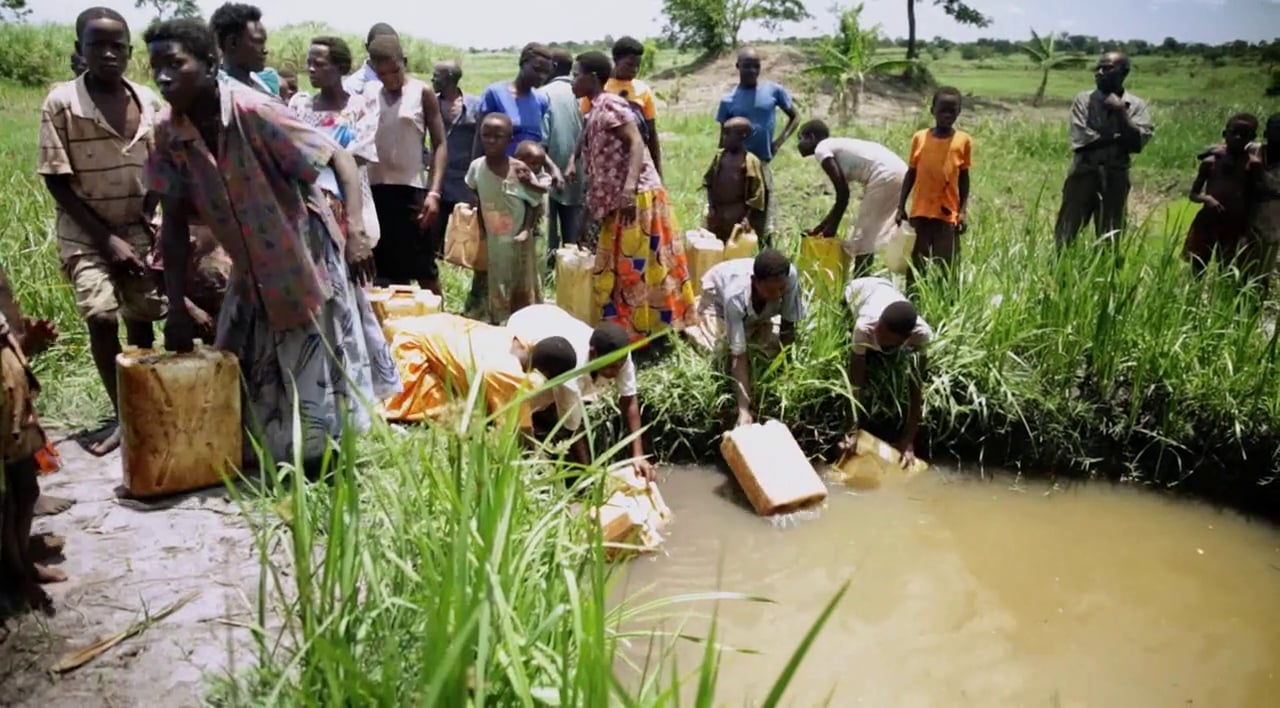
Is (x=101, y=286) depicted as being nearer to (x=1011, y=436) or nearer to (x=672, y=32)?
(x=1011, y=436)

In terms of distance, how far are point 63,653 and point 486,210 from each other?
2953 millimetres

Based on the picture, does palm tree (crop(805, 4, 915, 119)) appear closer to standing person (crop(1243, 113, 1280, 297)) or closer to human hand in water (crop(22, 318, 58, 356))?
standing person (crop(1243, 113, 1280, 297))

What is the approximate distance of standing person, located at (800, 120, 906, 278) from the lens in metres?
5.27

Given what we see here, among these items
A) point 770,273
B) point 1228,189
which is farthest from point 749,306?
point 1228,189

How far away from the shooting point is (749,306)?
4328 mm

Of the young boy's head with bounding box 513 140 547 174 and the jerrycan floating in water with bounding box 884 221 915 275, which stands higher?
the young boy's head with bounding box 513 140 547 174

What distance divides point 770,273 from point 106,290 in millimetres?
2616

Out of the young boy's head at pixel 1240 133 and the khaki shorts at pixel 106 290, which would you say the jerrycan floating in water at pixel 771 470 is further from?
the young boy's head at pixel 1240 133

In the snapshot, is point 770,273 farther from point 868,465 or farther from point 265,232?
point 265,232

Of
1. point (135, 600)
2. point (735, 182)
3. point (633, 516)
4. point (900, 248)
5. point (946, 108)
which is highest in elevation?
point (946, 108)

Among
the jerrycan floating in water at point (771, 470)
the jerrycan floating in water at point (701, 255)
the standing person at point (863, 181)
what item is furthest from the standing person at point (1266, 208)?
the jerrycan floating in water at point (771, 470)

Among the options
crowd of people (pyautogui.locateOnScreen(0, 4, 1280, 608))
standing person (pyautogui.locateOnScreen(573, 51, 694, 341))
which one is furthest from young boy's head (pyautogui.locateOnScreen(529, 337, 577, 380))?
standing person (pyautogui.locateOnScreen(573, 51, 694, 341))

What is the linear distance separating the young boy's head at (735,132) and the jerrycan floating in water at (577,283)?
1140 mm

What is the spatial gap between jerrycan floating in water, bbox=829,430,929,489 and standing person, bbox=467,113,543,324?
1.89 m
